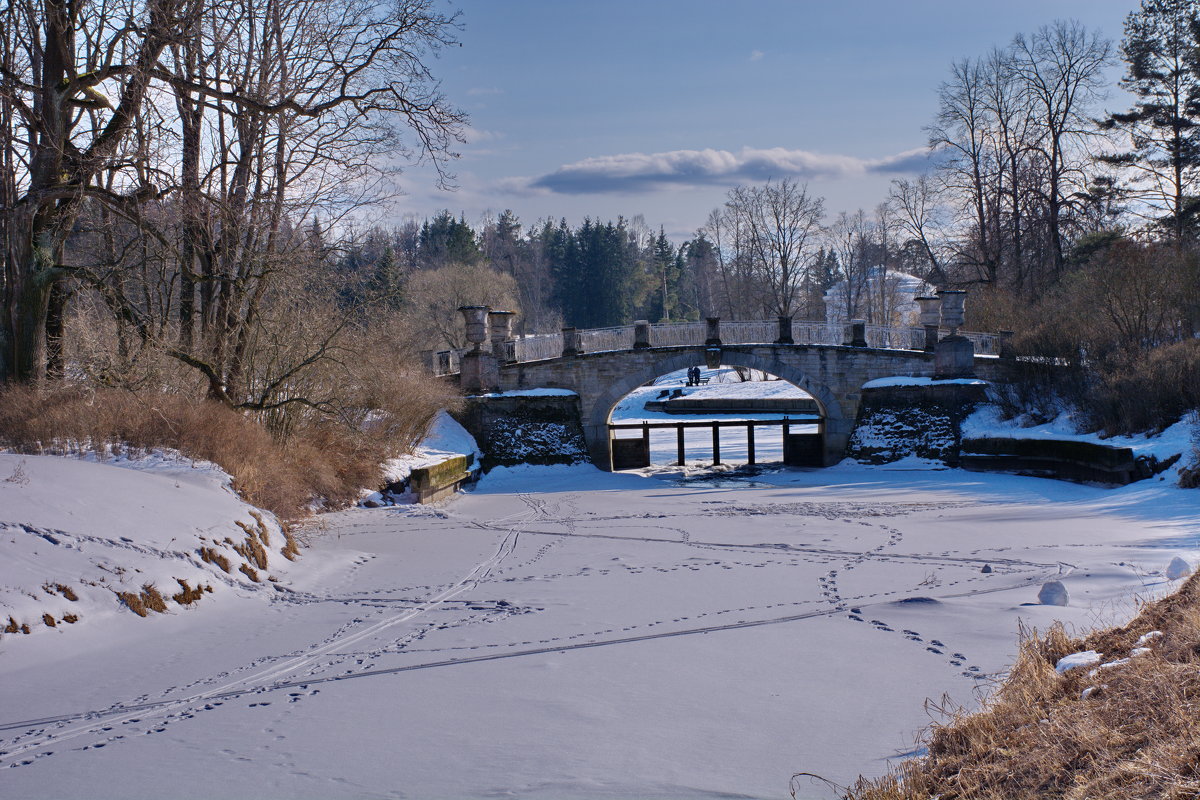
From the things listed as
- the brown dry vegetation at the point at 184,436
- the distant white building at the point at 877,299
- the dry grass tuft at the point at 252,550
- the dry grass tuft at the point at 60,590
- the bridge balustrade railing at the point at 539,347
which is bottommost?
the dry grass tuft at the point at 252,550

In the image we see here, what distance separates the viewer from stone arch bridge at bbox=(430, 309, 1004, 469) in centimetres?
2559

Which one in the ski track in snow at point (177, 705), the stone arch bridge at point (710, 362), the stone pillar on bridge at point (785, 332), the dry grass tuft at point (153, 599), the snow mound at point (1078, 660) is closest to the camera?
the ski track in snow at point (177, 705)

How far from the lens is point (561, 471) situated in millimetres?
24719

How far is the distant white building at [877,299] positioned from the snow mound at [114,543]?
45.7m

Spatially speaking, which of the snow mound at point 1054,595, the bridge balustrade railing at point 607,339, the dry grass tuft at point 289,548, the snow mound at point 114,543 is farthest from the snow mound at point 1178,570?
the bridge balustrade railing at point 607,339

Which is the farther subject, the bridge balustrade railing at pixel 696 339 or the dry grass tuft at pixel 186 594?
the bridge balustrade railing at pixel 696 339

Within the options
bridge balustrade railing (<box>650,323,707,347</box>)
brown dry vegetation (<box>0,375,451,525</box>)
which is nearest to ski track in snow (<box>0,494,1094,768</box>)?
brown dry vegetation (<box>0,375,451,525</box>)

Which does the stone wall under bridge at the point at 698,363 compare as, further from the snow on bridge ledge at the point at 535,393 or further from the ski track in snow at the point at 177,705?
the ski track in snow at the point at 177,705

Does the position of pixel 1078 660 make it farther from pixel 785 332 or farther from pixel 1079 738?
pixel 785 332

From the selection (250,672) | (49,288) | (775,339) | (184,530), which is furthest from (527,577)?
(775,339)

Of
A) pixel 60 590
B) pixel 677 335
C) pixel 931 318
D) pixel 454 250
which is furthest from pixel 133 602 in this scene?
pixel 454 250

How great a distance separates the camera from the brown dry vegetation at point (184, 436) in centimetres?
1103

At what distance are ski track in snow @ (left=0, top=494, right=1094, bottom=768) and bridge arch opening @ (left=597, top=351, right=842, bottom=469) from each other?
37.3 ft

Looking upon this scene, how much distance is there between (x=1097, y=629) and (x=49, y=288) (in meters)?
12.4
